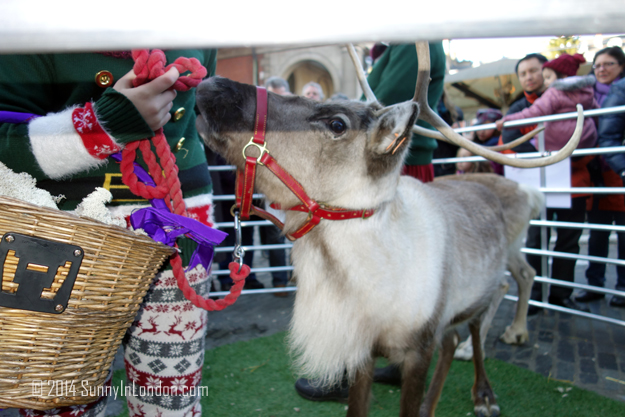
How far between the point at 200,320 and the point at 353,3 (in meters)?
1.39

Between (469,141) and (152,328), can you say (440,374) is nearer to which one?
(469,141)

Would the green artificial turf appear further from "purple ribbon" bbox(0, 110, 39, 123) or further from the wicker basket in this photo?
"purple ribbon" bbox(0, 110, 39, 123)

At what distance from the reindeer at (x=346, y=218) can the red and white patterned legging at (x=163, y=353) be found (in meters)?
0.49

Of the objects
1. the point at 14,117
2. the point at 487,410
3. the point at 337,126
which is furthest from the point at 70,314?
the point at 487,410

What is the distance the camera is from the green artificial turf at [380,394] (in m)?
2.71

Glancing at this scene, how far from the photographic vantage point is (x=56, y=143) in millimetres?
1165

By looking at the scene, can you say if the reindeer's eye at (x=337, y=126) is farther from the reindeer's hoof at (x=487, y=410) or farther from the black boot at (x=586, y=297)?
the black boot at (x=586, y=297)

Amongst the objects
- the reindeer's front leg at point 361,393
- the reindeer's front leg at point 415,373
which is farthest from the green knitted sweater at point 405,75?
the reindeer's front leg at point 361,393

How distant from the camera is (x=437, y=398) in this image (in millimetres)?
2635

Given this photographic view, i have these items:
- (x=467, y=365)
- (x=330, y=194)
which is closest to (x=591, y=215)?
(x=467, y=365)

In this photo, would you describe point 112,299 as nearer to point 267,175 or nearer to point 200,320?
point 200,320

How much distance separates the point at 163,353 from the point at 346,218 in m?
0.89

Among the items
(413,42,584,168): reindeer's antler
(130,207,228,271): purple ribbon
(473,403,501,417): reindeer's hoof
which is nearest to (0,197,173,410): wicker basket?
(130,207,228,271): purple ribbon

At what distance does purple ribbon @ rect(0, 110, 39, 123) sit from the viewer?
1185 mm
